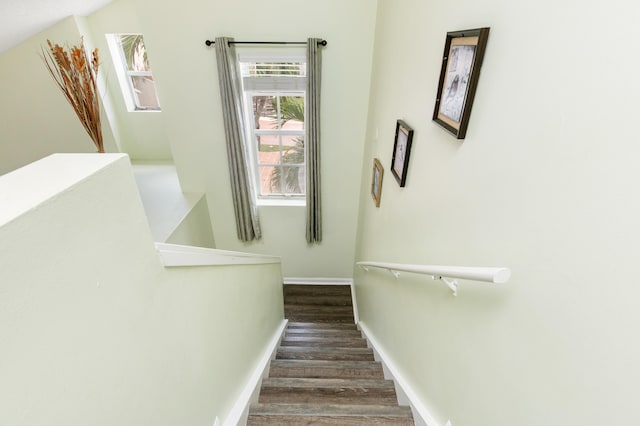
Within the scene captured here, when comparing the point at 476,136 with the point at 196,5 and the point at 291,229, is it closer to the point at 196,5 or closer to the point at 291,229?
the point at 196,5

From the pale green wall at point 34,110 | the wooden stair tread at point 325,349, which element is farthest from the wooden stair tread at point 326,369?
the pale green wall at point 34,110

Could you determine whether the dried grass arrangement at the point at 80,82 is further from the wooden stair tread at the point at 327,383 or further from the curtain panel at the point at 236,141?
the wooden stair tread at the point at 327,383

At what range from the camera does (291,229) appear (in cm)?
377

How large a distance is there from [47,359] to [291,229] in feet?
10.8

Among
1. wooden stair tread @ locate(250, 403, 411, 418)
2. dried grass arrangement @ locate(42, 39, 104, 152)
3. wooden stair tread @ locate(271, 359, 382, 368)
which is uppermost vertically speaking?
dried grass arrangement @ locate(42, 39, 104, 152)

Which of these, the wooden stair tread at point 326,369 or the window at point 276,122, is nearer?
the wooden stair tread at point 326,369

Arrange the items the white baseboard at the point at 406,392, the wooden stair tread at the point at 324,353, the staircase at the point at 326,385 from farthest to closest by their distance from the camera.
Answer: the wooden stair tread at the point at 324,353, the staircase at the point at 326,385, the white baseboard at the point at 406,392

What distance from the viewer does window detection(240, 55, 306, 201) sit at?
2.88 m

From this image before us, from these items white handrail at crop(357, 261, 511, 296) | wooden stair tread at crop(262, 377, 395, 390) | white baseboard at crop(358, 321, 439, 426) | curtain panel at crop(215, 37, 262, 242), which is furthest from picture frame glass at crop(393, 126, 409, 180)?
curtain panel at crop(215, 37, 262, 242)

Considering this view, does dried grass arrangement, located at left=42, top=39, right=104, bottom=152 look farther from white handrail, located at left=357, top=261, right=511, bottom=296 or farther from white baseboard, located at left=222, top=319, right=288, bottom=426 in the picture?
white handrail, located at left=357, top=261, right=511, bottom=296

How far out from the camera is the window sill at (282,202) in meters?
3.62

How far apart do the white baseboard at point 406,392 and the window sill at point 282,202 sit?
188 centimetres

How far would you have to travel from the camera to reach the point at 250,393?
1.59 metres

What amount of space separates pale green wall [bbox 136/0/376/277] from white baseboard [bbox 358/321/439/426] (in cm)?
182
